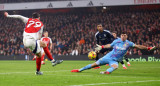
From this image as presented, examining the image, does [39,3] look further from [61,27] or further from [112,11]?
[112,11]

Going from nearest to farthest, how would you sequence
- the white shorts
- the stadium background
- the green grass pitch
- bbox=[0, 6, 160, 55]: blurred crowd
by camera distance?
1. the green grass pitch
2. the white shorts
3. the stadium background
4. bbox=[0, 6, 160, 55]: blurred crowd

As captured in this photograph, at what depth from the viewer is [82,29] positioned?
4172 cm

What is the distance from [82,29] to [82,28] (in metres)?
0.34

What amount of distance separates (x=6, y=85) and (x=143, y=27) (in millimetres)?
30407

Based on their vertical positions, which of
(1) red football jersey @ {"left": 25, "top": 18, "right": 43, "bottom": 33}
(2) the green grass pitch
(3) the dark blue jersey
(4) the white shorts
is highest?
(1) red football jersey @ {"left": 25, "top": 18, "right": 43, "bottom": 33}

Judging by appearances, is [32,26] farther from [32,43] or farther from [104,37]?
[104,37]

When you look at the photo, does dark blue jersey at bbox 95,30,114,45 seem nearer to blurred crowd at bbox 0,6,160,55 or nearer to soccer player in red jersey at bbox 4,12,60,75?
soccer player in red jersey at bbox 4,12,60,75

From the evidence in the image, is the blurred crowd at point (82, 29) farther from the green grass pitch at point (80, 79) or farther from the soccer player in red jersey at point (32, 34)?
the soccer player in red jersey at point (32, 34)

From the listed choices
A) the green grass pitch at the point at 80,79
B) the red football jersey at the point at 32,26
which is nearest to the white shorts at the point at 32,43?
the red football jersey at the point at 32,26

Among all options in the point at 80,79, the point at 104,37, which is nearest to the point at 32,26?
the point at 80,79

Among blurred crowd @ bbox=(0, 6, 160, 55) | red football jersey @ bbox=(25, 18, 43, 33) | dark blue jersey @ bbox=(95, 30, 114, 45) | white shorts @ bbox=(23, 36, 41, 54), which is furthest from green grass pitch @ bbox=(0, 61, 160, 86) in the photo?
blurred crowd @ bbox=(0, 6, 160, 55)

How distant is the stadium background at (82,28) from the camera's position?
3584cm

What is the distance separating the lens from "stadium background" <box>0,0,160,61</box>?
35844 mm

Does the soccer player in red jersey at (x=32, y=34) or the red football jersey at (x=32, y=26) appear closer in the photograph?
the soccer player in red jersey at (x=32, y=34)
